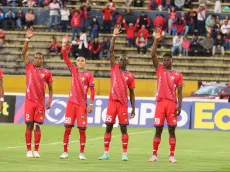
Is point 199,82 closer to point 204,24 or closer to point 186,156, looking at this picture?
point 204,24

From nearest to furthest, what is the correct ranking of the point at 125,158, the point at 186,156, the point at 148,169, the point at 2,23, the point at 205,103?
the point at 148,169, the point at 125,158, the point at 186,156, the point at 205,103, the point at 2,23

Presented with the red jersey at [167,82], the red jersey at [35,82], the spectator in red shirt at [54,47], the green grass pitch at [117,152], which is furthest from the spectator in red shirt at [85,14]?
the red jersey at [167,82]

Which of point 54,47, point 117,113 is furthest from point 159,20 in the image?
point 117,113

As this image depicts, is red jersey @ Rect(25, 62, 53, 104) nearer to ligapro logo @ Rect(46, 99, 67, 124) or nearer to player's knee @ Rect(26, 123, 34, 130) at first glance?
player's knee @ Rect(26, 123, 34, 130)

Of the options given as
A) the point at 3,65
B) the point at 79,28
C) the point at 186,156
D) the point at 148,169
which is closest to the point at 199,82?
the point at 79,28

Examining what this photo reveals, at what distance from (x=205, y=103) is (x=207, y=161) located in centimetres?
1377

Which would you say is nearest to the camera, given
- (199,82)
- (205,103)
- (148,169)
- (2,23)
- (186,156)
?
(148,169)

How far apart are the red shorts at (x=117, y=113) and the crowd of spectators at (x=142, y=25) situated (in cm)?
2519

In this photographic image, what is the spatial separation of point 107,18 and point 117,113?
27.7 meters

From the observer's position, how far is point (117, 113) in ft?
71.4

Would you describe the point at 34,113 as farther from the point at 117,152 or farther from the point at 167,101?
the point at 117,152

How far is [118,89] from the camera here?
21766 millimetres

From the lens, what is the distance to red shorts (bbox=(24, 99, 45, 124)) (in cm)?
2162

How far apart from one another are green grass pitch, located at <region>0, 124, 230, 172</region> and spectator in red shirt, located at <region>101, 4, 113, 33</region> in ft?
48.3
